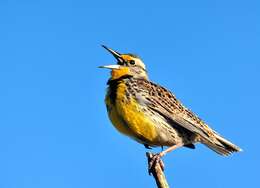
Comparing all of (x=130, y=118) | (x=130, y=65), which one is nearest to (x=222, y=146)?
(x=130, y=118)

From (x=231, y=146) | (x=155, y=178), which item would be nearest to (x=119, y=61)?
(x=231, y=146)

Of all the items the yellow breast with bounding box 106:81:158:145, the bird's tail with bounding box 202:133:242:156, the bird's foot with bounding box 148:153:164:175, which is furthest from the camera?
the bird's tail with bounding box 202:133:242:156

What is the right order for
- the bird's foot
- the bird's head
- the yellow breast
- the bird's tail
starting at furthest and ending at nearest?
1. the bird's head
2. the bird's tail
3. the yellow breast
4. the bird's foot

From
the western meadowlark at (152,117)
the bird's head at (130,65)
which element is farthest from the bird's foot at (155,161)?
the bird's head at (130,65)

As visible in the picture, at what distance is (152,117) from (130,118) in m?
0.41

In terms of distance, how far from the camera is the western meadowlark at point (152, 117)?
6.58m

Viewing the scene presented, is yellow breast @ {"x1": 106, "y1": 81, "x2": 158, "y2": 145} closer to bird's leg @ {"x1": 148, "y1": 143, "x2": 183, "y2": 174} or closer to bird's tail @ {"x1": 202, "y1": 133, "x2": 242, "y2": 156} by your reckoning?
bird's leg @ {"x1": 148, "y1": 143, "x2": 183, "y2": 174}

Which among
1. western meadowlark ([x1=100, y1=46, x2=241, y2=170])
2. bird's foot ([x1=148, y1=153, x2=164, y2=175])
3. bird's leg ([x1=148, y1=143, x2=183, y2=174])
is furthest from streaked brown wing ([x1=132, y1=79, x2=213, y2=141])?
bird's foot ([x1=148, y1=153, x2=164, y2=175])

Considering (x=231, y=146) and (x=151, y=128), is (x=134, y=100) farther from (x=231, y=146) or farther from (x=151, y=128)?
(x=231, y=146)

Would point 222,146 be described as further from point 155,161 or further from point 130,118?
point 155,161

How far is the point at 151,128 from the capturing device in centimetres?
668

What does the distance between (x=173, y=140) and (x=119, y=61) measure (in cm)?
144

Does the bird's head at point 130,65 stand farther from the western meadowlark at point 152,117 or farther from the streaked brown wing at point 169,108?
the streaked brown wing at point 169,108

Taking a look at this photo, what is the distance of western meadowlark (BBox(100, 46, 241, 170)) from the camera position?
6582 millimetres
